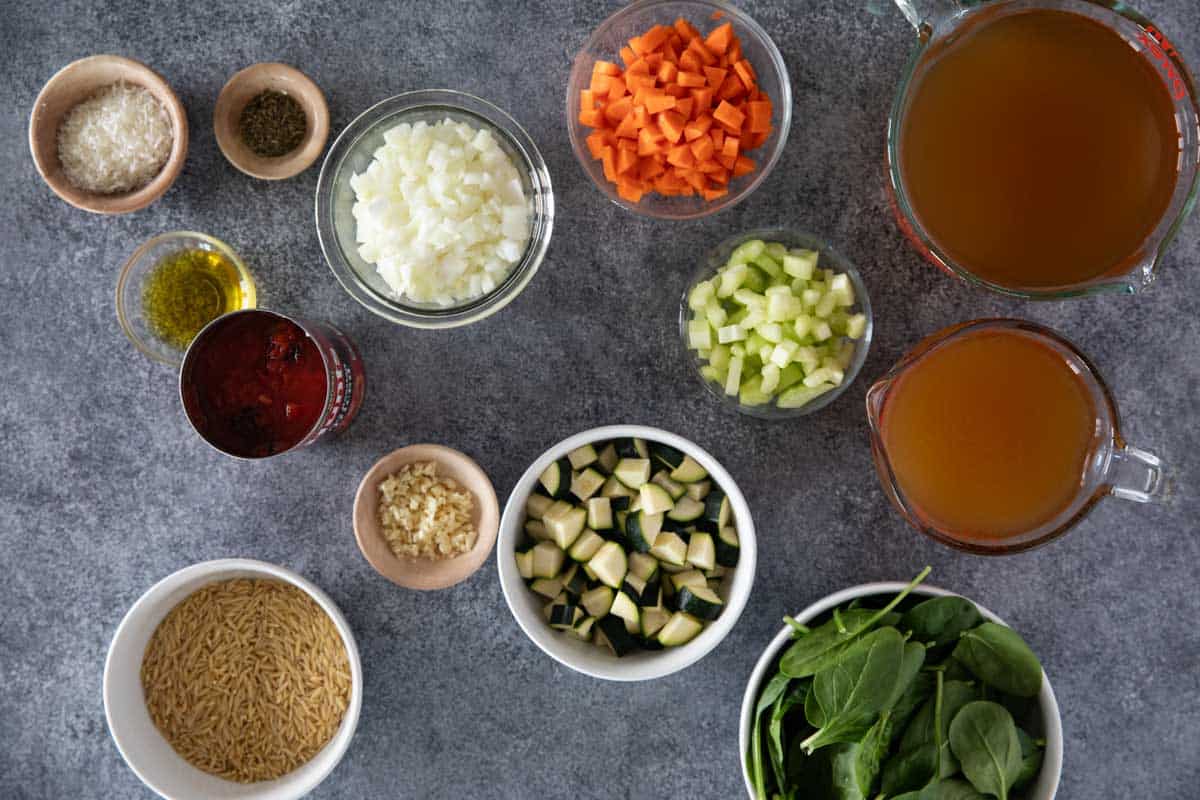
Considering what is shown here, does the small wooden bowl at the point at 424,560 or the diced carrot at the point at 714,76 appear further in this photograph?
the small wooden bowl at the point at 424,560

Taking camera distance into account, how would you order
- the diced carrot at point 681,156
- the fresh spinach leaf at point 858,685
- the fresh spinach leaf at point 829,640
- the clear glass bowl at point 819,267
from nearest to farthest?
the fresh spinach leaf at point 858,685 < the fresh spinach leaf at point 829,640 < the diced carrot at point 681,156 < the clear glass bowl at point 819,267

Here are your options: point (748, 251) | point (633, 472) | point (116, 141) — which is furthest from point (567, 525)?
point (116, 141)

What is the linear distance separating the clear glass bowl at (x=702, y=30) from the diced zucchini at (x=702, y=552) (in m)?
0.67

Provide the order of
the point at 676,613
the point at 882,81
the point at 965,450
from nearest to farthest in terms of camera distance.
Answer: the point at 965,450, the point at 676,613, the point at 882,81

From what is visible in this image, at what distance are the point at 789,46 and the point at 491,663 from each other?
1512 mm

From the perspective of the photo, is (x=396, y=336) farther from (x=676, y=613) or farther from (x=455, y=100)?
(x=676, y=613)

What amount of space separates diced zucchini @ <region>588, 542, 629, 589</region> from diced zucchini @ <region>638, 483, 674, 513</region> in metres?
0.11

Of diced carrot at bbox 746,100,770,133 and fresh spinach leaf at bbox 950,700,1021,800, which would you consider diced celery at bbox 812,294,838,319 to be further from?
fresh spinach leaf at bbox 950,700,1021,800

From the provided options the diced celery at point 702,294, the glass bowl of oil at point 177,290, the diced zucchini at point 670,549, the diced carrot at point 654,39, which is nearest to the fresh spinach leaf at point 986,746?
the diced zucchini at point 670,549

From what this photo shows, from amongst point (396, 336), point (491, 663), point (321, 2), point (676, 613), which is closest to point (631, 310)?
point (396, 336)

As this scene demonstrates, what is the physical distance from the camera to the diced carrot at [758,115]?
1.73 meters

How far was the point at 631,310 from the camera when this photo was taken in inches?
76.4

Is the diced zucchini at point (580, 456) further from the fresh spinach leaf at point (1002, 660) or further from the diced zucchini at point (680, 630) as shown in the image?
the fresh spinach leaf at point (1002, 660)

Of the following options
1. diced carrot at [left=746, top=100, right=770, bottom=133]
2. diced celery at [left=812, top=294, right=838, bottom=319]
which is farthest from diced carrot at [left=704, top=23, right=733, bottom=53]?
diced celery at [left=812, top=294, right=838, bottom=319]
